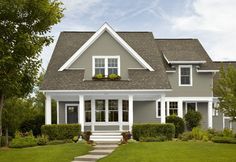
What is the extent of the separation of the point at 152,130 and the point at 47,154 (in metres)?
9.35

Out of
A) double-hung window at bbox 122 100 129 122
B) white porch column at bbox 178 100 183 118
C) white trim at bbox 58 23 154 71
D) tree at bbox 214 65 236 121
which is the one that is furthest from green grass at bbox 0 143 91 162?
white porch column at bbox 178 100 183 118

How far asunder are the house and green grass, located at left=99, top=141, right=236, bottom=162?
6.75 m

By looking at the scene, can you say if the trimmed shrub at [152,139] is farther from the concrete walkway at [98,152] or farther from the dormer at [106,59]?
the dormer at [106,59]

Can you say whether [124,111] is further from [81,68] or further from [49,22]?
[49,22]

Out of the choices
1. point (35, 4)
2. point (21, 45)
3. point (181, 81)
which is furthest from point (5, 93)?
point (181, 81)

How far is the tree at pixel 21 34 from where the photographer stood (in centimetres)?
1820

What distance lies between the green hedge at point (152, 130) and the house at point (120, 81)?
3.83ft

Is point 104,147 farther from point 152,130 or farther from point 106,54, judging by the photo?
point 106,54

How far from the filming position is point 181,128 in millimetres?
33875

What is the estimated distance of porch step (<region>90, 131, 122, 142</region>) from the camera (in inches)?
1137

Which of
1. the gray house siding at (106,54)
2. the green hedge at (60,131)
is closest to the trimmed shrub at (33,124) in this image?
the gray house siding at (106,54)

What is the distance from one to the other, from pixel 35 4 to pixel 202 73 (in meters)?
21.9

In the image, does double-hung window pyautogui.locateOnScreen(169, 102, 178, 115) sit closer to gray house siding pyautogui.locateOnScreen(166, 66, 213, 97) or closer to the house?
the house

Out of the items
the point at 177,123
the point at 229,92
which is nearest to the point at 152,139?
the point at 229,92
